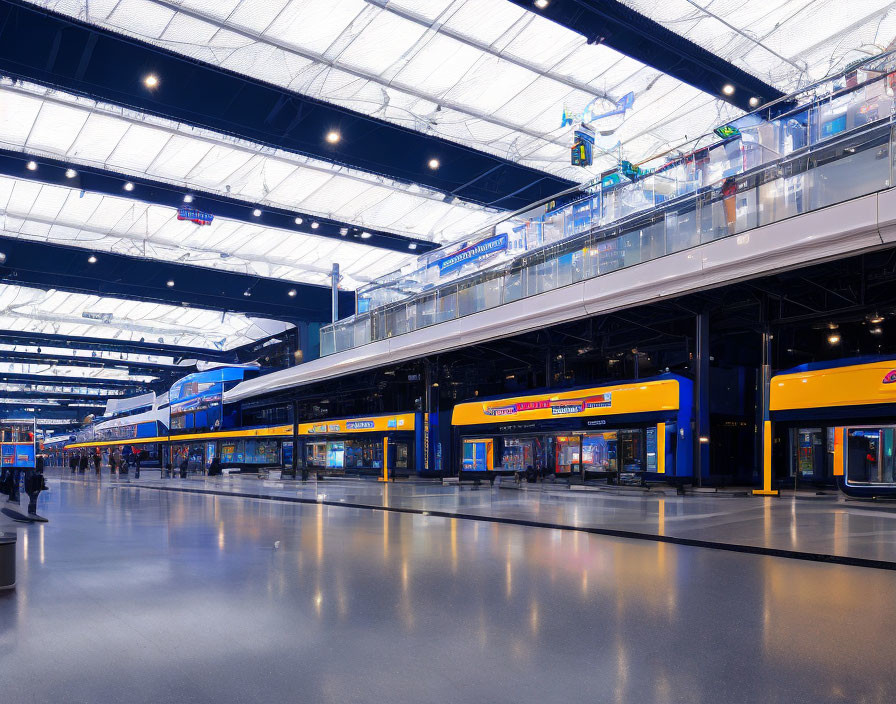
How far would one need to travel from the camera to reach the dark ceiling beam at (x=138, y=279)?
3791 centimetres

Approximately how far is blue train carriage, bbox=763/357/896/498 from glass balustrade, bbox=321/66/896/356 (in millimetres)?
4196

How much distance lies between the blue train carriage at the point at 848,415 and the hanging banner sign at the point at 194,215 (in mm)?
24057

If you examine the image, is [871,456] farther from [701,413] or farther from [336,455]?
[336,455]

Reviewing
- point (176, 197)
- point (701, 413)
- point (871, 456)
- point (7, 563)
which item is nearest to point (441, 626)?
point (7, 563)

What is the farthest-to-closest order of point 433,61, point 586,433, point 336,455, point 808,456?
1. point 336,455
2. point 586,433
3. point 433,61
4. point 808,456

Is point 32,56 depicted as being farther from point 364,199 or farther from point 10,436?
point 364,199

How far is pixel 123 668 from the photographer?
4.47 m

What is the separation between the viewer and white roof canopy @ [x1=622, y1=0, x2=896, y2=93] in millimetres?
20531

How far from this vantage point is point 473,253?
33.3 metres

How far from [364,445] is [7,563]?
34.9 metres

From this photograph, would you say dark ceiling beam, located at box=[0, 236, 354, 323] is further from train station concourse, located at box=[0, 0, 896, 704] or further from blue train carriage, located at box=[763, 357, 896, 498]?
blue train carriage, located at box=[763, 357, 896, 498]

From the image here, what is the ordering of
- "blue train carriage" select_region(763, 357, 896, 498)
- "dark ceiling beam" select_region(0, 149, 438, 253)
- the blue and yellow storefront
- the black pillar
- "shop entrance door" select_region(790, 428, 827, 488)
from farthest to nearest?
the blue and yellow storefront < "dark ceiling beam" select_region(0, 149, 438, 253) < the black pillar < "shop entrance door" select_region(790, 428, 827, 488) < "blue train carriage" select_region(763, 357, 896, 498)

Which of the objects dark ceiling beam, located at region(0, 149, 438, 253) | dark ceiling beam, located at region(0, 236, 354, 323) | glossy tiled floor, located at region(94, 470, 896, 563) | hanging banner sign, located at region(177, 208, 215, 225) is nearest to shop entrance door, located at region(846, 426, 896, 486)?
glossy tiled floor, located at region(94, 470, 896, 563)

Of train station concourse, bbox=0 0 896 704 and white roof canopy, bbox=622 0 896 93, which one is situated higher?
white roof canopy, bbox=622 0 896 93
